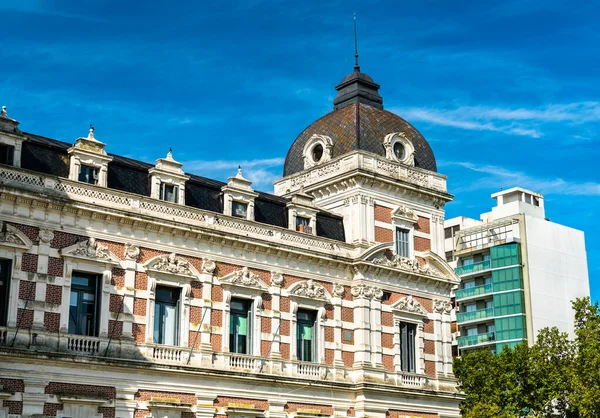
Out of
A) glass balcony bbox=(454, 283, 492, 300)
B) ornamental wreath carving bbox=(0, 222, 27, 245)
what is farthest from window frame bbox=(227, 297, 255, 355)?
glass balcony bbox=(454, 283, 492, 300)

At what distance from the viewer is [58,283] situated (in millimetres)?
34625

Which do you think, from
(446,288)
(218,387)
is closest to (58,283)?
(218,387)

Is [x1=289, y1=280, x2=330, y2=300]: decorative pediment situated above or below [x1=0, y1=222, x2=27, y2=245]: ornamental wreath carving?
below

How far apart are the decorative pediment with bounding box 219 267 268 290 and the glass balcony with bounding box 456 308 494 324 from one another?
5061 centimetres

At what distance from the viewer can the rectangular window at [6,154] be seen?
115 ft

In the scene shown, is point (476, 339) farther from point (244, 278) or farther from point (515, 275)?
point (244, 278)

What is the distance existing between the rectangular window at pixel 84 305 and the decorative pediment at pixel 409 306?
15884 mm

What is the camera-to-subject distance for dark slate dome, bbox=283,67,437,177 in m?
48.1

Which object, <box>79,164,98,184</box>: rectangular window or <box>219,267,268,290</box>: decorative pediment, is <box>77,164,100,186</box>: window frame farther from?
<box>219,267,268,290</box>: decorative pediment

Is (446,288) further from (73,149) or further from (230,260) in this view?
(73,149)

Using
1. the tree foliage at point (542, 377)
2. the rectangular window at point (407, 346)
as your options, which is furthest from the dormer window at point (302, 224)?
the tree foliage at point (542, 377)

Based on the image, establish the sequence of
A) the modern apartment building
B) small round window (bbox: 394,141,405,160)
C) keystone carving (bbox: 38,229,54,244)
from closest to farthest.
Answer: keystone carving (bbox: 38,229,54,244), small round window (bbox: 394,141,405,160), the modern apartment building

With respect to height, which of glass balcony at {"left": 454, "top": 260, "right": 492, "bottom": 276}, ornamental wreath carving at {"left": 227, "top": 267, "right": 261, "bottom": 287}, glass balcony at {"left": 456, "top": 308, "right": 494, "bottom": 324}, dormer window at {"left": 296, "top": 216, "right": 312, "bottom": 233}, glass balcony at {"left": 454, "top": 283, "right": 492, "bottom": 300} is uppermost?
glass balcony at {"left": 454, "top": 260, "right": 492, "bottom": 276}

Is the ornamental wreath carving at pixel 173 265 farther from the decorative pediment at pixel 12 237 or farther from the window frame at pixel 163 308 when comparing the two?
the decorative pediment at pixel 12 237
